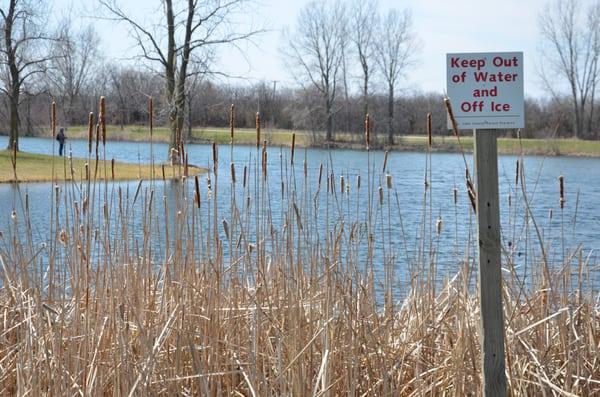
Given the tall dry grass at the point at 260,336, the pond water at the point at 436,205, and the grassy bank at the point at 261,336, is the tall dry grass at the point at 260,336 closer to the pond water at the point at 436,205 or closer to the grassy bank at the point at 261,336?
the grassy bank at the point at 261,336

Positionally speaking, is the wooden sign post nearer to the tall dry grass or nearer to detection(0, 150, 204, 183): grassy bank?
the tall dry grass

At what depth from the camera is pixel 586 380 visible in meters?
3.86

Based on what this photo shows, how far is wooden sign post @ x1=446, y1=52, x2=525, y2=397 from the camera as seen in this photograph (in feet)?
10.2

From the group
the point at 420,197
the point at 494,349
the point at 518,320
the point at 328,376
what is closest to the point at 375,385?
the point at 328,376

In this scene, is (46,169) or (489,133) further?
(46,169)

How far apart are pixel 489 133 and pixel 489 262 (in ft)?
1.57

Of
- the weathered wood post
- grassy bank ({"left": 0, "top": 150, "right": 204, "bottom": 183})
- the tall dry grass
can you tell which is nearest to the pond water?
grassy bank ({"left": 0, "top": 150, "right": 204, "bottom": 183})

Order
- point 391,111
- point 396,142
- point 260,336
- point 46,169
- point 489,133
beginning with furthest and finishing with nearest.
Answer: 1. point 391,111
2. point 396,142
3. point 46,169
4. point 260,336
5. point 489,133

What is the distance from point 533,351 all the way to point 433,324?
56 centimetres

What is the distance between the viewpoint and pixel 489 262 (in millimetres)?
3305

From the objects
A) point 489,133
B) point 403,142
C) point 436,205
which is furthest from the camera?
point 403,142

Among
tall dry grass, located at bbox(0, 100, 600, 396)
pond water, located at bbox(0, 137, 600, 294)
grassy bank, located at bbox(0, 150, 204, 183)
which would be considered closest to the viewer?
tall dry grass, located at bbox(0, 100, 600, 396)

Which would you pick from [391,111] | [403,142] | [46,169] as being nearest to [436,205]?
[46,169]

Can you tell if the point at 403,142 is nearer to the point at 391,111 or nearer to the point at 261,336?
the point at 391,111
